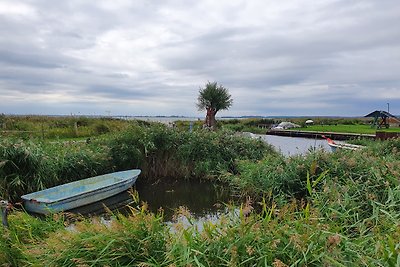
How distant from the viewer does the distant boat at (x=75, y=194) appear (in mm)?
7125

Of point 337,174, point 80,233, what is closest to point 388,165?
point 337,174

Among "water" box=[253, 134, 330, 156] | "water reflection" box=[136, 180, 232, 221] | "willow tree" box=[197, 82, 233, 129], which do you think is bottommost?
"water reflection" box=[136, 180, 232, 221]

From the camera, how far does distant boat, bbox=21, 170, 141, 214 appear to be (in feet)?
23.4

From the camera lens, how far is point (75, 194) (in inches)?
302

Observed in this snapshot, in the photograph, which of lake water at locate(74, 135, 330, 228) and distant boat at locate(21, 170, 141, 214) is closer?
distant boat at locate(21, 170, 141, 214)

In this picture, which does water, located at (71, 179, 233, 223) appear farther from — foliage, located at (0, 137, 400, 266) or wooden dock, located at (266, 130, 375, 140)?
wooden dock, located at (266, 130, 375, 140)

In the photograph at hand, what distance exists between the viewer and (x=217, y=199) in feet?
30.9

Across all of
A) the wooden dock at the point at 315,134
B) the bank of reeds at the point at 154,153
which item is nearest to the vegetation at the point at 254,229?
the bank of reeds at the point at 154,153

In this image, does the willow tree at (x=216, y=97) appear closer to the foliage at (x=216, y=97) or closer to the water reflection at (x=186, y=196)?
the foliage at (x=216, y=97)

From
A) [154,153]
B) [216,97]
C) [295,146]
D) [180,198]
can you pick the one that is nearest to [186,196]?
[180,198]

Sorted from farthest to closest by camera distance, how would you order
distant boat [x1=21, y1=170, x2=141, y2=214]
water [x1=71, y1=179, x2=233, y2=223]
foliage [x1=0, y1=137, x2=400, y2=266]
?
water [x1=71, y1=179, x2=233, y2=223], distant boat [x1=21, y1=170, x2=141, y2=214], foliage [x1=0, y1=137, x2=400, y2=266]

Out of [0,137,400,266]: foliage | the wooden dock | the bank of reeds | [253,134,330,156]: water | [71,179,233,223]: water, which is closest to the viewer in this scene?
[0,137,400,266]: foliage

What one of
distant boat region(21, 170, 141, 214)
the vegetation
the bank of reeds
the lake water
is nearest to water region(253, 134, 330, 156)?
the lake water

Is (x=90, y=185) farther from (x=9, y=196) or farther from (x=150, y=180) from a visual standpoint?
(x=150, y=180)
